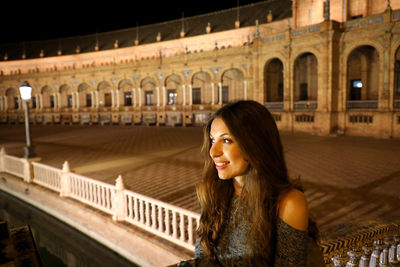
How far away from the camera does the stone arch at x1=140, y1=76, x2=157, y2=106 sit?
36594 millimetres

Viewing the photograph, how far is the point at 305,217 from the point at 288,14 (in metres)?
33.3

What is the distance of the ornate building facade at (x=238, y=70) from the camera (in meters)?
19.2

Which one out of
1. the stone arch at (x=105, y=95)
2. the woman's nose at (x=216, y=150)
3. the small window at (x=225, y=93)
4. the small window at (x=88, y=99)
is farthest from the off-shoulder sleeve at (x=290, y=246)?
the small window at (x=88, y=99)

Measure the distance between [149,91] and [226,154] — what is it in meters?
37.3

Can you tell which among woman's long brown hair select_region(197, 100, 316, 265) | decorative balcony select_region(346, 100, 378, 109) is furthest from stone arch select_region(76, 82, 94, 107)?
woman's long brown hair select_region(197, 100, 316, 265)

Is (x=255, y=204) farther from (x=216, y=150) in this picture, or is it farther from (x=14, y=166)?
(x=14, y=166)

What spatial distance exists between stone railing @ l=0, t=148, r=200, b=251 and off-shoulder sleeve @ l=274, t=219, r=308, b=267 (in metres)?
3.53

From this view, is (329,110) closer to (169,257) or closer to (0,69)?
(169,257)

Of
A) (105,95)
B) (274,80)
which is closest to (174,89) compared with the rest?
(105,95)

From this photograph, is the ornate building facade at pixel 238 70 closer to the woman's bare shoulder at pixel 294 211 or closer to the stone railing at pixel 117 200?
the stone railing at pixel 117 200

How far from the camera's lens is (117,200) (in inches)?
256

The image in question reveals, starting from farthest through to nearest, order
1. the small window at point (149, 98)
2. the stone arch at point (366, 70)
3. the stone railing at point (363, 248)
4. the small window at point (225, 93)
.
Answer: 1. the small window at point (149, 98)
2. the small window at point (225, 93)
3. the stone arch at point (366, 70)
4. the stone railing at point (363, 248)

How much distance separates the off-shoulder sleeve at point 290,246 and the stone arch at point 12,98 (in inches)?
2092

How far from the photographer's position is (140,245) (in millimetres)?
5816
